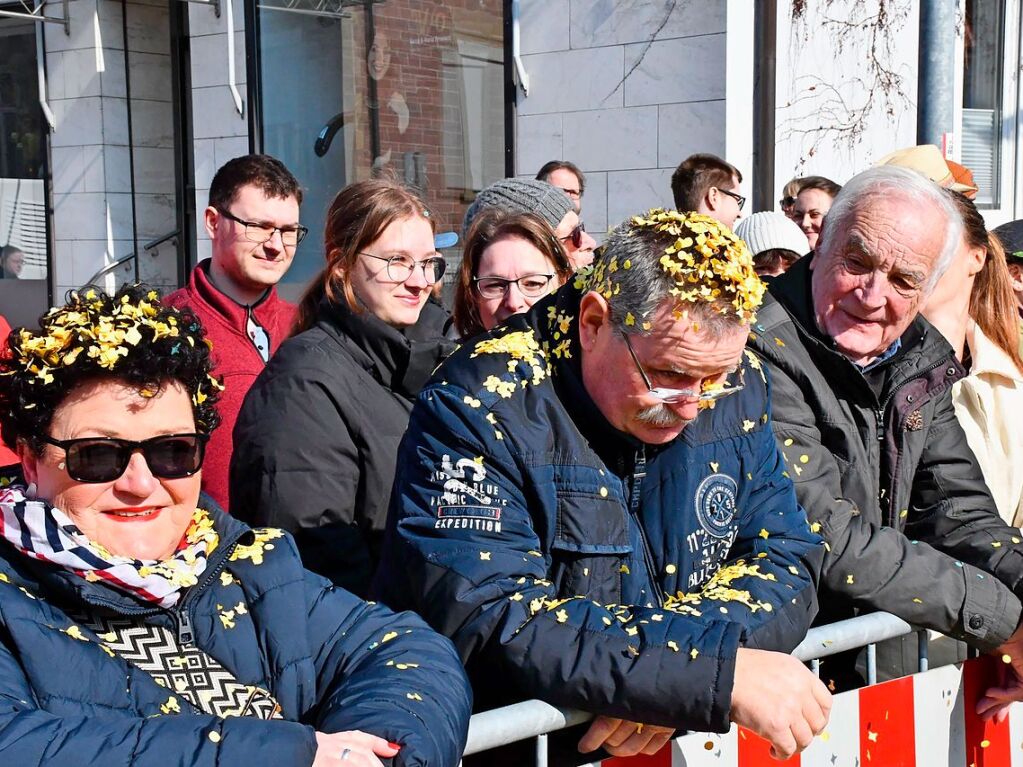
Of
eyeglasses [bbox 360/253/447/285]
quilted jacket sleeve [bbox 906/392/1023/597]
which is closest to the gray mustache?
quilted jacket sleeve [bbox 906/392/1023/597]

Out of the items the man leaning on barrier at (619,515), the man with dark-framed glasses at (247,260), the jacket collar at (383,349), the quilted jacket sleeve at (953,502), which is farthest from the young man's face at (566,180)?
the man leaning on barrier at (619,515)

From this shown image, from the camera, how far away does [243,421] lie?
320 cm

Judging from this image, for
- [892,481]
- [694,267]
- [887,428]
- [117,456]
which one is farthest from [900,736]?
[117,456]

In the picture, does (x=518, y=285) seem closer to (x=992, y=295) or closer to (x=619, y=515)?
(x=619, y=515)

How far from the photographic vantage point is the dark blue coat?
1.79 m

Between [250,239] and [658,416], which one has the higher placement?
[250,239]

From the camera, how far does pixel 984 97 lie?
33.2 ft

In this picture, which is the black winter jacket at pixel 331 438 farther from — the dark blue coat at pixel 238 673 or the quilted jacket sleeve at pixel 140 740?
the quilted jacket sleeve at pixel 140 740

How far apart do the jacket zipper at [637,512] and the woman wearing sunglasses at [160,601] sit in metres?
0.46

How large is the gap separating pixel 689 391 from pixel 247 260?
2.56 m

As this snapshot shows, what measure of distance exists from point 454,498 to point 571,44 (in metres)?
6.13

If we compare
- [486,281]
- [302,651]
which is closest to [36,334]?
[302,651]

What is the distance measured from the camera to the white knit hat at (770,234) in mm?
5902

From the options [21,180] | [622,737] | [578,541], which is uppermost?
[21,180]
